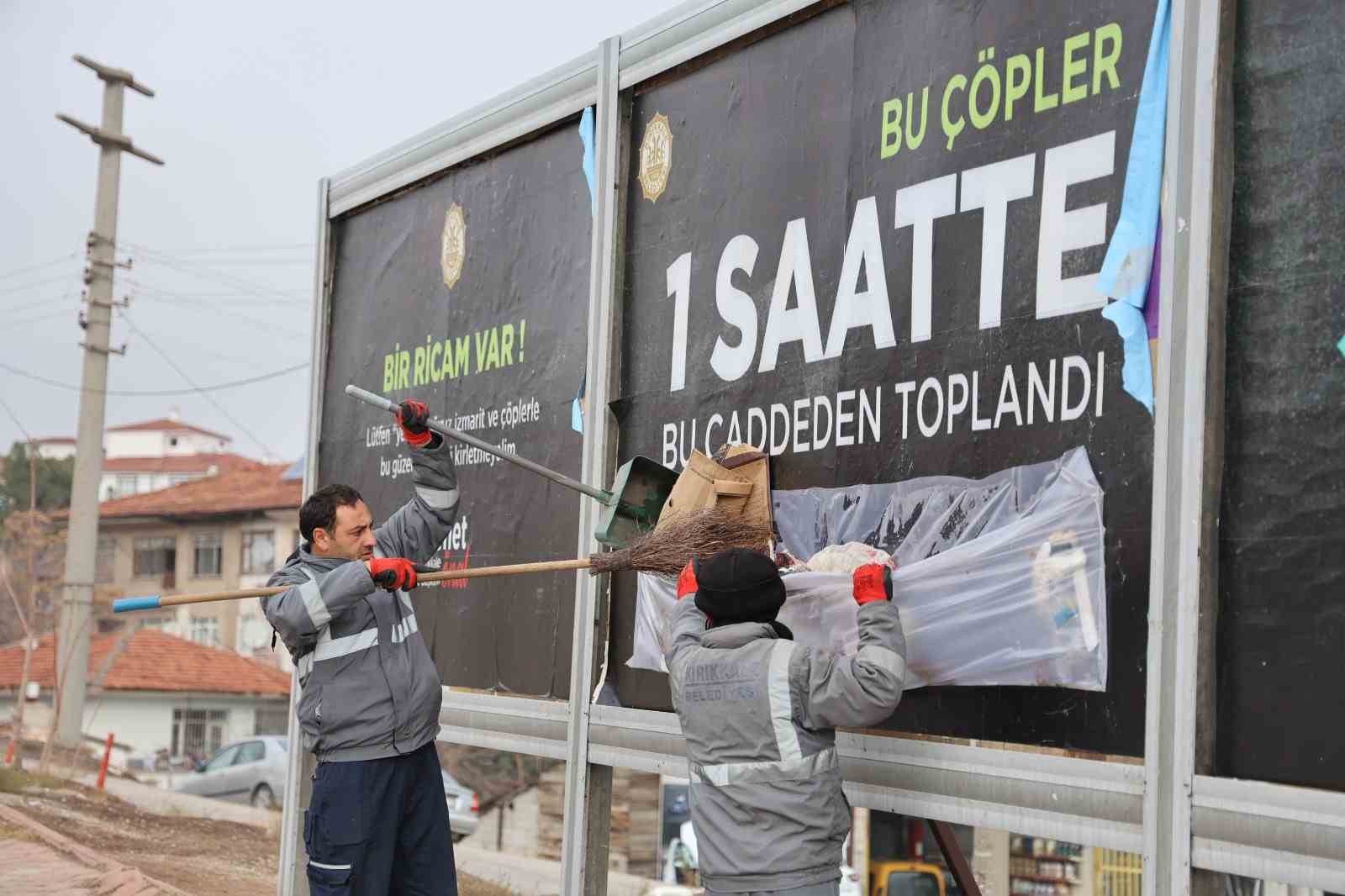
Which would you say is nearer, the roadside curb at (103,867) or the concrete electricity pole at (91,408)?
the roadside curb at (103,867)

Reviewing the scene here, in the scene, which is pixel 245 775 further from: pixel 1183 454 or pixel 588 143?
pixel 1183 454

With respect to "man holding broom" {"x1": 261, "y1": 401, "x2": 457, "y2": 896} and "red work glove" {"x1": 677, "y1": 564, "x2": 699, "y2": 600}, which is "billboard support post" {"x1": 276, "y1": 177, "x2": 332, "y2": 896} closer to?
"man holding broom" {"x1": 261, "y1": 401, "x2": 457, "y2": 896}

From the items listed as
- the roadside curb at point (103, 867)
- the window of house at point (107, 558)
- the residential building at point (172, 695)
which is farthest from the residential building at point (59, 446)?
the roadside curb at point (103, 867)

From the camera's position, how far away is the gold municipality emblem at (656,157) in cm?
524

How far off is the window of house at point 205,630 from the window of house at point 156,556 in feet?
6.42

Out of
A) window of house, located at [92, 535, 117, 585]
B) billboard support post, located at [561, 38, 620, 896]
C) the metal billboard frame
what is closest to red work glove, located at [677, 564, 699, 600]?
the metal billboard frame

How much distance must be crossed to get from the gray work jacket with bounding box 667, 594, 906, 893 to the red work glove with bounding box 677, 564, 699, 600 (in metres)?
0.30

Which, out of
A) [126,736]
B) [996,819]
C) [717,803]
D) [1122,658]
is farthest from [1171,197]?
[126,736]

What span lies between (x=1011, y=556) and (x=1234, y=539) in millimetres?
628

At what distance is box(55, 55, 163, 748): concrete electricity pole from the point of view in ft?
71.7

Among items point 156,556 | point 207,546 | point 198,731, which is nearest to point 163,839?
point 198,731

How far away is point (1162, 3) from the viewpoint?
3479 mm

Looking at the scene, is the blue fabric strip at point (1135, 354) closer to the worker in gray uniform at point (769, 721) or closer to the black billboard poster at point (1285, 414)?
the black billboard poster at point (1285, 414)

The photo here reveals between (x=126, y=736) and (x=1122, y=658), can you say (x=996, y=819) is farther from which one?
(x=126, y=736)
